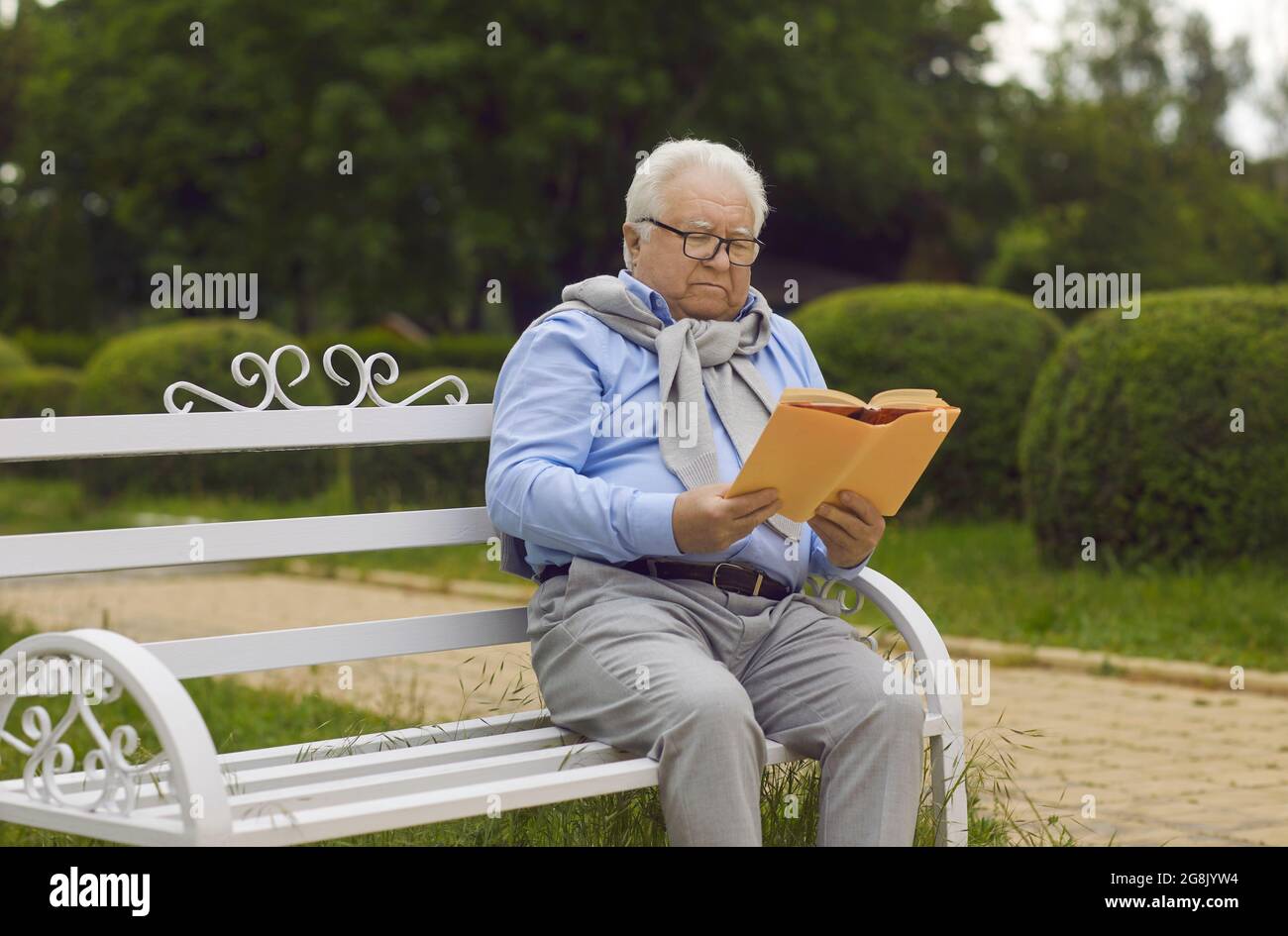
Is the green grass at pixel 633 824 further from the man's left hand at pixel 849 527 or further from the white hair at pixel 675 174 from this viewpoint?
the white hair at pixel 675 174

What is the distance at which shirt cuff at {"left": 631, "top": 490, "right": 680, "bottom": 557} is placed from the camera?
10.3ft

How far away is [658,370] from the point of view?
346 cm

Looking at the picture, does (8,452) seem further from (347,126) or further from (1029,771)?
(347,126)

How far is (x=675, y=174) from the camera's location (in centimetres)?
356

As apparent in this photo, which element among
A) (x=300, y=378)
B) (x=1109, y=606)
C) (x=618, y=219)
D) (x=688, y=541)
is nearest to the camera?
(x=688, y=541)

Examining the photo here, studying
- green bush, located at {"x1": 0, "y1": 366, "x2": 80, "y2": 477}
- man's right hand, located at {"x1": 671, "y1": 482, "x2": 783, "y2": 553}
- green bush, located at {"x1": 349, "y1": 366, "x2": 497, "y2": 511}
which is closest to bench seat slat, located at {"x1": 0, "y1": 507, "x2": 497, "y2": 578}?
man's right hand, located at {"x1": 671, "y1": 482, "x2": 783, "y2": 553}

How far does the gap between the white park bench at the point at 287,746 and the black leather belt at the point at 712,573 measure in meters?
0.31

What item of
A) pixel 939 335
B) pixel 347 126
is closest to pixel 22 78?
pixel 347 126

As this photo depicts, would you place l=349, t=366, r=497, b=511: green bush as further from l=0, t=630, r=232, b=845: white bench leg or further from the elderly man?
l=0, t=630, r=232, b=845: white bench leg

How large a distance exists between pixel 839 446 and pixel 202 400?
12538mm

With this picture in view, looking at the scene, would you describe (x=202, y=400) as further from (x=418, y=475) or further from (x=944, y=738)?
(x=944, y=738)

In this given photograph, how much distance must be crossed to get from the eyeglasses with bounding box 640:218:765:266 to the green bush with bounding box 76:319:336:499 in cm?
1131

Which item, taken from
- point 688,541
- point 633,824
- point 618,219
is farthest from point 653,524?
point 618,219
